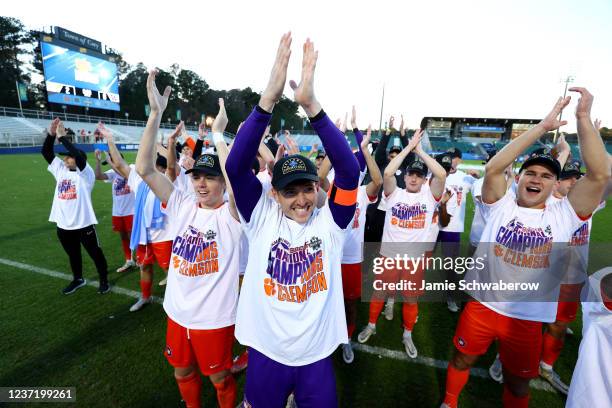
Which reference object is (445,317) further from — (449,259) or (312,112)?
(312,112)

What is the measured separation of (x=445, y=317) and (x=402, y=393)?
2.02 metres

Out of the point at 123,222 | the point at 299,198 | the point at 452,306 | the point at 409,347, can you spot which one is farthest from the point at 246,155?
the point at 123,222

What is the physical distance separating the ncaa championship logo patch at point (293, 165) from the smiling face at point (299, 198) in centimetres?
9

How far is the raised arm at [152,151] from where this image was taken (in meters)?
2.48

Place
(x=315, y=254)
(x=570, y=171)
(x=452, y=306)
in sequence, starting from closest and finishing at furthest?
1. (x=315, y=254)
2. (x=570, y=171)
3. (x=452, y=306)

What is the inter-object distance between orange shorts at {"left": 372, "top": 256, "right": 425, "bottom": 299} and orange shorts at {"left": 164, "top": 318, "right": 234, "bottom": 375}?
241 centimetres

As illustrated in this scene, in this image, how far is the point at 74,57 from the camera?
3478 cm

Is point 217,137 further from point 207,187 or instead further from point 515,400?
point 515,400

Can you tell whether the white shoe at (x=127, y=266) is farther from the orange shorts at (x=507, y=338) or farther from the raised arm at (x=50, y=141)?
the orange shorts at (x=507, y=338)

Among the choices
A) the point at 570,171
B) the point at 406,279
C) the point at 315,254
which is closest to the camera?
the point at 315,254

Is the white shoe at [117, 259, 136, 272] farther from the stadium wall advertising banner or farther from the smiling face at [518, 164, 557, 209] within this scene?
the stadium wall advertising banner

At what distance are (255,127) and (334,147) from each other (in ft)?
1.62

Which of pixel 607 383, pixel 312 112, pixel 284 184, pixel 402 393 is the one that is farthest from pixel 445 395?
pixel 312 112

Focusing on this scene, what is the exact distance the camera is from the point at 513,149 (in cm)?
252
